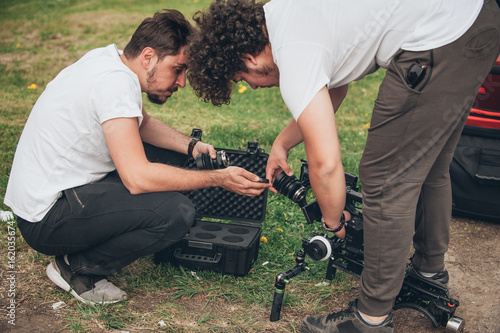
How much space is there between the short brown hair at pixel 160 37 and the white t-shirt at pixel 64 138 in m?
0.18

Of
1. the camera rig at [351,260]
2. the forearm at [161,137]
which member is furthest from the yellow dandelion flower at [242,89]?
the camera rig at [351,260]

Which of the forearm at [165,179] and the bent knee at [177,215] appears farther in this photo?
the bent knee at [177,215]

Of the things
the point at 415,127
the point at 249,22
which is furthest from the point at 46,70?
the point at 415,127

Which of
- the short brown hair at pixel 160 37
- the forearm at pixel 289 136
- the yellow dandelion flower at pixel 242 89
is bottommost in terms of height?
the yellow dandelion flower at pixel 242 89

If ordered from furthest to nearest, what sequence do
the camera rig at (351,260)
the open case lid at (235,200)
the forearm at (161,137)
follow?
the open case lid at (235,200), the forearm at (161,137), the camera rig at (351,260)

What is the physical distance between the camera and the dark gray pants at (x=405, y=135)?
2117 mm

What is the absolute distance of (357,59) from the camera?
7.32ft

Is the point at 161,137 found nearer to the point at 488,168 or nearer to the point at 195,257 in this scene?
the point at 195,257

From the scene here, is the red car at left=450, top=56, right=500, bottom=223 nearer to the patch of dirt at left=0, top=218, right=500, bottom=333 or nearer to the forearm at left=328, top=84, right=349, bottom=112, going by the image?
the patch of dirt at left=0, top=218, right=500, bottom=333

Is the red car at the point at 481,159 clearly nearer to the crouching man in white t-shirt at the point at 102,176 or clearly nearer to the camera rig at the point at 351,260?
the camera rig at the point at 351,260

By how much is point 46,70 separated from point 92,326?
552cm

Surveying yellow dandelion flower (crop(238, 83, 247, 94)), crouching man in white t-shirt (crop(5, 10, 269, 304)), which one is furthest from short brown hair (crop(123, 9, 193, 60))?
yellow dandelion flower (crop(238, 83, 247, 94))

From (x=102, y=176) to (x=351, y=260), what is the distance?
1.48 metres

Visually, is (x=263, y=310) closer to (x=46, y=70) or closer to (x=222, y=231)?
(x=222, y=231)
